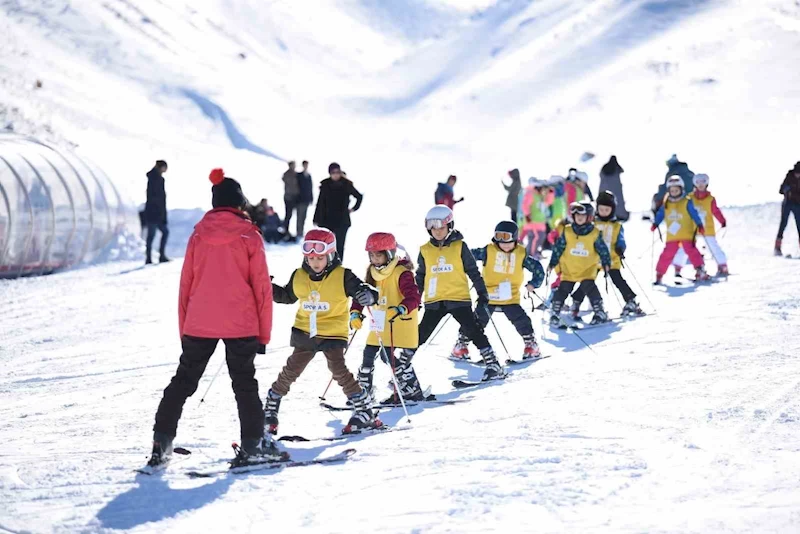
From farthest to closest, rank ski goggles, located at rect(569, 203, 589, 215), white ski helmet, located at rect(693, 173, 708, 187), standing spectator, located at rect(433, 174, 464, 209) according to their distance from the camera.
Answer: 1. standing spectator, located at rect(433, 174, 464, 209)
2. white ski helmet, located at rect(693, 173, 708, 187)
3. ski goggles, located at rect(569, 203, 589, 215)

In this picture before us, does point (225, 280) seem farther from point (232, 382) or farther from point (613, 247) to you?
point (613, 247)

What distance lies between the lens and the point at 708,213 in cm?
1351

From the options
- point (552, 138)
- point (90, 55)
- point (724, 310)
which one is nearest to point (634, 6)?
point (552, 138)

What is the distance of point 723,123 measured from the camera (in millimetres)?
39250

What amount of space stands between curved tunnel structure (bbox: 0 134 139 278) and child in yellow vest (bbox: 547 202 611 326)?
9.48 meters

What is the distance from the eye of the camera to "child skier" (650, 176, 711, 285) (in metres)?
13.1

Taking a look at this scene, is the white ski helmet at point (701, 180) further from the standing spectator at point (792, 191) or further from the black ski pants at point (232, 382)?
the black ski pants at point (232, 382)

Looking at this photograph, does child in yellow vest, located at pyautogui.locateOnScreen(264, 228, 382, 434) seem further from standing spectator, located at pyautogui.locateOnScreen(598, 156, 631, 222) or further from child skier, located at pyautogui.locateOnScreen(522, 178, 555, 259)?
standing spectator, located at pyautogui.locateOnScreen(598, 156, 631, 222)

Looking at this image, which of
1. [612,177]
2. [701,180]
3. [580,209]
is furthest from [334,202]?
[612,177]

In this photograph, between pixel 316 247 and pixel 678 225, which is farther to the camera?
pixel 678 225

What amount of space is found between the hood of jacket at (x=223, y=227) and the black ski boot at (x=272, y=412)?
1.30 m

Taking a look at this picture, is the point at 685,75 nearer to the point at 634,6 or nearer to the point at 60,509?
the point at 634,6

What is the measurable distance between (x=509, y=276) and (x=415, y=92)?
51536mm

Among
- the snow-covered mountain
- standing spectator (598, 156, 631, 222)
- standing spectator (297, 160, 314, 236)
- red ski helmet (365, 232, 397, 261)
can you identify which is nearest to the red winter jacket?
red ski helmet (365, 232, 397, 261)
